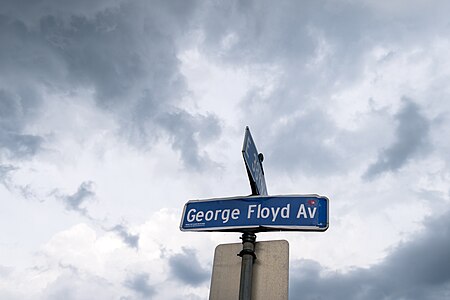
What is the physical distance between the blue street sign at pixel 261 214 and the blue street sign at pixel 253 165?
0.49 feet

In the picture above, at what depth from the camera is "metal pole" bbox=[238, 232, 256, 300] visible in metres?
3.20

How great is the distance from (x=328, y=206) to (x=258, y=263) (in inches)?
32.6

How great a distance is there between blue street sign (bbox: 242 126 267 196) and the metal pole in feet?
1.61

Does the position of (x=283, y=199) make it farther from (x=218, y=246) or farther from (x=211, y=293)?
(x=211, y=293)

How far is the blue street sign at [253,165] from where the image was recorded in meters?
3.66

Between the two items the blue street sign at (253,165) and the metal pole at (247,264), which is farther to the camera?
the blue street sign at (253,165)

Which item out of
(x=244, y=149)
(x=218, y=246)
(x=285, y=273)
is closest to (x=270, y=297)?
(x=285, y=273)

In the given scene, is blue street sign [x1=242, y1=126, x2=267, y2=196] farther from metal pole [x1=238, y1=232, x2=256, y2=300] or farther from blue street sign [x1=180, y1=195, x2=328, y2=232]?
metal pole [x1=238, y1=232, x2=256, y2=300]

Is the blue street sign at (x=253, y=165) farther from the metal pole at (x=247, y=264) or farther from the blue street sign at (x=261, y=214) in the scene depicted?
the metal pole at (x=247, y=264)

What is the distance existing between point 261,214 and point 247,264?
0.52m

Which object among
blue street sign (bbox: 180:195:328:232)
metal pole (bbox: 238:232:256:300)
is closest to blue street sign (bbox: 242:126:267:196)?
blue street sign (bbox: 180:195:328:232)

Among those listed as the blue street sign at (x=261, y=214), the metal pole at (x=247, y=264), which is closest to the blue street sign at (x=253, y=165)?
the blue street sign at (x=261, y=214)

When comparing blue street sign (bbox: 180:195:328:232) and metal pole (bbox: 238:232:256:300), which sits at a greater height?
blue street sign (bbox: 180:195:328:232)

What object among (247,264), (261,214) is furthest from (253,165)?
(247,264)
